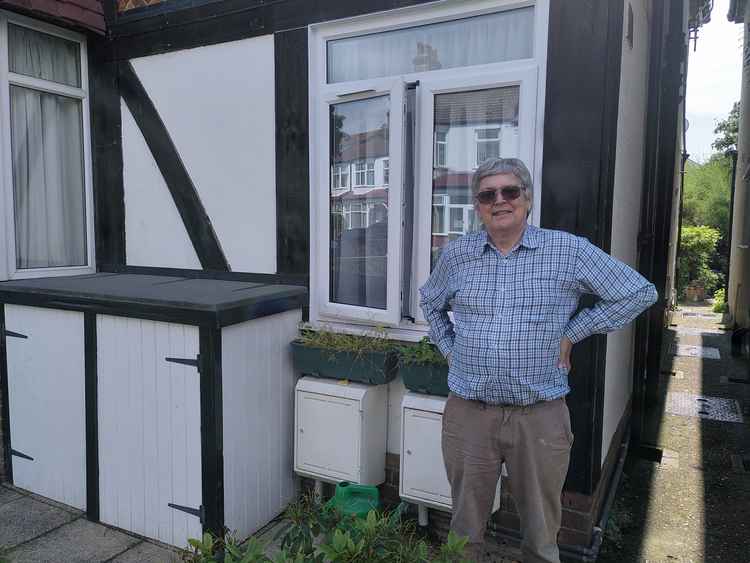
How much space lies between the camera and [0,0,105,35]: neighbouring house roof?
3457 millimetres

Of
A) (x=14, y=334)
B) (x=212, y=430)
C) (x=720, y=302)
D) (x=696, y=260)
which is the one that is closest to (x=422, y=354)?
(x=212, y=430)

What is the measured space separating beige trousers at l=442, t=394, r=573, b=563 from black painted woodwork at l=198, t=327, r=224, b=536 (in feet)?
3.70

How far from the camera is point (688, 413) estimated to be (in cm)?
517

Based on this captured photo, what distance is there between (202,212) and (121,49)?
4.13 ft

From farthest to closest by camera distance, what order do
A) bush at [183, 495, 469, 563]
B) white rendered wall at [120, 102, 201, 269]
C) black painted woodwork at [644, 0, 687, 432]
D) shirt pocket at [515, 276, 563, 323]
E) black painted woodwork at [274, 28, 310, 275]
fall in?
black painted woodwork at [644, 0, 687, 432] < white rendered wall at [120, 102, 201, 269] < black painted woodwork at [274, 28, 310, 275] < shirt pocket at [515, 276, 563, 323] < bush at [183, 495, 469, 563]

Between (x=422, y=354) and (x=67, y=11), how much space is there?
10.1 feet

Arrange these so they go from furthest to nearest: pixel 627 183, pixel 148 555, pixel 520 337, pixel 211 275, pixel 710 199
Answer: pixel 710 199 → pixel 211 275 → pixel 627 183 → pixel 148 555 → pixel 520 337

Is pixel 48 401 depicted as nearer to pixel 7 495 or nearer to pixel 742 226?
pixel 7 495

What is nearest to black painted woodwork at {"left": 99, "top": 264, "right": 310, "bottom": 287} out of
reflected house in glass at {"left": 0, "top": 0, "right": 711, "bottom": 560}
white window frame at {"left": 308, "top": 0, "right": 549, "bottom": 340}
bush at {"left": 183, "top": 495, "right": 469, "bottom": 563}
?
reflected house in glass at {"left": 0, "top": 0, "right": 711, "bottom": 560}

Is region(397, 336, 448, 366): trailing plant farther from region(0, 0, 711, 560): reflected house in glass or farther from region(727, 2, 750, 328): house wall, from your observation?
region(727, 2, 750, 328): house wall

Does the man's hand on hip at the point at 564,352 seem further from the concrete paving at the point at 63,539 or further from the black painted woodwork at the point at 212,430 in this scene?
the concrete paving at the point at 63,539

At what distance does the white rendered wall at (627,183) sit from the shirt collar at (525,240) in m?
0.89

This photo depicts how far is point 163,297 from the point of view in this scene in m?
2.90

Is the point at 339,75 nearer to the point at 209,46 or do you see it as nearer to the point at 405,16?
the point at 405,16
